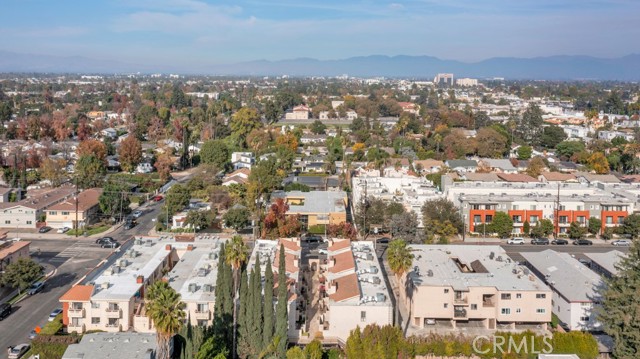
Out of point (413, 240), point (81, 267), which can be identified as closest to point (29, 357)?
point (81, 267)

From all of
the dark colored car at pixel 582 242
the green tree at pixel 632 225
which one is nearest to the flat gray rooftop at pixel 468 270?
the dark colored car at pixel 582 242

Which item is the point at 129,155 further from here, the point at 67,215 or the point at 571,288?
the point at 571,288

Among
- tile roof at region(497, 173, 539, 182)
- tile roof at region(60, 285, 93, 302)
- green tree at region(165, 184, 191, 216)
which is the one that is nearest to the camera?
tile roof at region(60, 285, 93, 302)

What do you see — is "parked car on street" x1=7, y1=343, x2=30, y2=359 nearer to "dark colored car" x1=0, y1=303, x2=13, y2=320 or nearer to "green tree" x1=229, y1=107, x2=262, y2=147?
"dark colored car" x1=0, y1=303, x2=13, y2=320

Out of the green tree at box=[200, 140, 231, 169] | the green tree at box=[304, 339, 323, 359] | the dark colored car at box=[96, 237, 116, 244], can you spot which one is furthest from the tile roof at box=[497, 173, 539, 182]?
the green tree at box=[304, 339, 323, 359]

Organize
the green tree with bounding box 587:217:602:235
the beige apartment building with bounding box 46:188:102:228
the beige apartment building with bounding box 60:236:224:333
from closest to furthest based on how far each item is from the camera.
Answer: the beige apartment building with bounding box 60:236:224:333 < the green tree with bounding box 587:217:602:235 < the beige apartment building with bounding box 46:188:102:228

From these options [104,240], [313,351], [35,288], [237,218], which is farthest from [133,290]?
[237,218]

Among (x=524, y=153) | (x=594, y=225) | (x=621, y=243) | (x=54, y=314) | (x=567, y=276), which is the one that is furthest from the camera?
(x=524, y=153)

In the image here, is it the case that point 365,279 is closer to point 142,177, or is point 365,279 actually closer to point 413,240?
point 413,240
